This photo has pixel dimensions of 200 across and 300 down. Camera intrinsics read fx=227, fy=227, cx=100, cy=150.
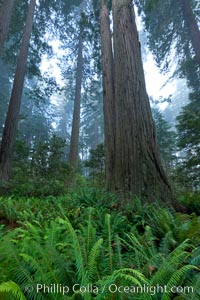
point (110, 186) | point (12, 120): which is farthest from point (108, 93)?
point (12, 120)

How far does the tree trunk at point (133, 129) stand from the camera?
4.13 metres

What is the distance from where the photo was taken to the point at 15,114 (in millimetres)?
9000

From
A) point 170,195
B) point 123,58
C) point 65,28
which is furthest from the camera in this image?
point 65,28

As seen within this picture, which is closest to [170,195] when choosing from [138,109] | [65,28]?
[138,109]

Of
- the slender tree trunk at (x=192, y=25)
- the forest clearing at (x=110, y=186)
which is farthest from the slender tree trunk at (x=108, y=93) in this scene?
the slender tree trunk at (x=192, y=25)

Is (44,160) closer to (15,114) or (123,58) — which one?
(15,114)

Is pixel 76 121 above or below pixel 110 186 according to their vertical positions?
above

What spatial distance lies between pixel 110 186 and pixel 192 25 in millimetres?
10946

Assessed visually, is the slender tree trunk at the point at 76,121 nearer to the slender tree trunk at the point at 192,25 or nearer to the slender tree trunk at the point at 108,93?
the slender tree trunk at the point at 108,93

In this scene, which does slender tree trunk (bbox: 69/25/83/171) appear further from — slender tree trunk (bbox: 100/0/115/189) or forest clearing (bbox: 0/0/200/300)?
slender tree trunk (bbox: 100/0/115/189)

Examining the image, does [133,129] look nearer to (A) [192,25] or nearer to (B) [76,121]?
(B) [76,121]

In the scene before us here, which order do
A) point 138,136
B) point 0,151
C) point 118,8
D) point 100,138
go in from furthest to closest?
point 100,138 → point 0,151 → point 118,8 → point 138,136

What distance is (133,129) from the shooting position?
4.51 meters

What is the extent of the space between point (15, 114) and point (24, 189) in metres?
3.17
